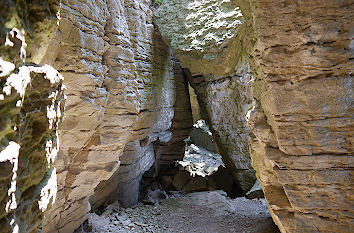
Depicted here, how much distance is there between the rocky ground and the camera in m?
6.78

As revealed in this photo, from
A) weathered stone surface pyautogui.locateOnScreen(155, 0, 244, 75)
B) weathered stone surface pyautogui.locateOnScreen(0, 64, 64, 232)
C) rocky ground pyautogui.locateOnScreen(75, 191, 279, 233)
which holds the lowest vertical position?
rocky ground pyautogui.locateOnScreen(75, 191, 279, 233)

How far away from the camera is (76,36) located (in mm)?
4711

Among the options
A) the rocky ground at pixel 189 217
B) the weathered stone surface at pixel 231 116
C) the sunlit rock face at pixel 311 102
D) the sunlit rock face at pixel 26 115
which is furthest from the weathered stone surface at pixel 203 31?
the sunlit rock face at pixel 26 115

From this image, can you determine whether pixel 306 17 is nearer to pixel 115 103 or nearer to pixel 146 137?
pixel 115 103

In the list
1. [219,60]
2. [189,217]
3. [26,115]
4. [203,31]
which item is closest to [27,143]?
[26,115]

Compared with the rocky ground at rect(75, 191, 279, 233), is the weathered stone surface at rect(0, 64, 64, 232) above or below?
above

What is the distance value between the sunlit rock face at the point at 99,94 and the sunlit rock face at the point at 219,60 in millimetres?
1002

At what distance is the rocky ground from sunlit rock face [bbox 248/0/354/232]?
→ 332 centimetres

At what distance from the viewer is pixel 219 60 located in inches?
326

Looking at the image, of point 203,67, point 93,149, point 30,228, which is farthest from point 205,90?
point 30,228

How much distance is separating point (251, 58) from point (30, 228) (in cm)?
447

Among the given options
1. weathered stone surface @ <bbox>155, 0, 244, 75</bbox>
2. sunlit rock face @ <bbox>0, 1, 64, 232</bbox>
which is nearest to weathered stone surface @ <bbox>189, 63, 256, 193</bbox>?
weathered stone surface @ <bbox>155, 0, 244, 75</bbox>

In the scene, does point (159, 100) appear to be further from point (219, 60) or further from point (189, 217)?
point (189, 217)

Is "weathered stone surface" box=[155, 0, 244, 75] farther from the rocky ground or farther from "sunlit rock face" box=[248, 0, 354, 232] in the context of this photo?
the rocky ground
